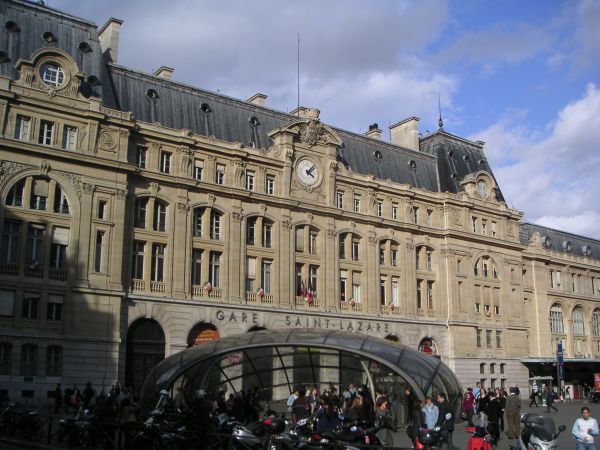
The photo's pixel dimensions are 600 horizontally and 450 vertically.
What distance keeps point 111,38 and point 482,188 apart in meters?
36.6

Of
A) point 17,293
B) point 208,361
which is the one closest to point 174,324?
point 17,293

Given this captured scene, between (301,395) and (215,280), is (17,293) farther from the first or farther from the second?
(301,395)

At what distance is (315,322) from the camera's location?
175 ft

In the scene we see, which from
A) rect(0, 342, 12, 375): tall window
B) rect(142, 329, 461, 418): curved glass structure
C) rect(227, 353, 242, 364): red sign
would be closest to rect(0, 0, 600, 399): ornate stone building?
rect(0, 342, 12, 375): tall window

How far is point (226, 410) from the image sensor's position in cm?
2577

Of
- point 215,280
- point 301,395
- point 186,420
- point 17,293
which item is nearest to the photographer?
point 186,420

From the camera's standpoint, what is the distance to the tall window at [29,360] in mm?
40562

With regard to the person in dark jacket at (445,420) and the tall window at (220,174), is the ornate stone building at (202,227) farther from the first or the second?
the person in dark jacket at (445,420)

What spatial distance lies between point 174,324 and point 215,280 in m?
4.71

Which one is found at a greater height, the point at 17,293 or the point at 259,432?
the point at 17,293

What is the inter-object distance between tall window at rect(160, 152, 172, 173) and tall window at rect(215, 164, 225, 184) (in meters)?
3.58

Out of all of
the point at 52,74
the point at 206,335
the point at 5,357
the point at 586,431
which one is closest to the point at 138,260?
the point at 206,335

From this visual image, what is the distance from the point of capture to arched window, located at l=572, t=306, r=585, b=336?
83037 mm

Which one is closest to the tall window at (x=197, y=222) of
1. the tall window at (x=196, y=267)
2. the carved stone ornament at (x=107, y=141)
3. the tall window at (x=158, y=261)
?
the tall window at (x=196, y=267)
